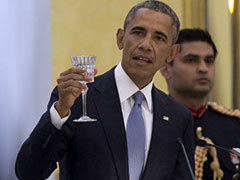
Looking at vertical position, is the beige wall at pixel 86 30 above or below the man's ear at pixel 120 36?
above

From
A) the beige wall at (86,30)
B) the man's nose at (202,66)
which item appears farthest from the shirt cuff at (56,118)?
the man's nose at (202,66)

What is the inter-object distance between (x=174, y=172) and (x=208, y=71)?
105cm

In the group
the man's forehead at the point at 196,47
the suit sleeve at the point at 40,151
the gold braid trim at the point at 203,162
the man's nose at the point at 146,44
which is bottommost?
the gold braid trim at the point at 203,162

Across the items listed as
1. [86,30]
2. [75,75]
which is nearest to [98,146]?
[75,75]

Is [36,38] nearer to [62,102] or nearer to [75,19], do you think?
[75,19]

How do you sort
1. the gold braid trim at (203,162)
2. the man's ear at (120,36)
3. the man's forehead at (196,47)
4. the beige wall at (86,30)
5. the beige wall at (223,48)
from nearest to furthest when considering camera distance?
the man's ear at (120,36), the gold braid trim at (203,162), the beige wall at (86,30), the man's forehead at (196,47), the beige wall at (223,48)

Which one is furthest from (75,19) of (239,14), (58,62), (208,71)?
(239,14)

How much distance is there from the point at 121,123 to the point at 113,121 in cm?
3

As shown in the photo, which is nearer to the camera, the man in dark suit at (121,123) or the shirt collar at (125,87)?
the man in dark suit at (121,123)

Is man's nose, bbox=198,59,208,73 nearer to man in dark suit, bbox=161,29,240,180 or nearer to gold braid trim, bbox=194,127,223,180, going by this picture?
man in dark suit, bbox=161,29,240,180

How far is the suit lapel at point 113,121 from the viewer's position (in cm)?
175

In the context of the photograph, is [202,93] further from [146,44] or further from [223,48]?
[146,44]

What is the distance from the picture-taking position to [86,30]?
9.79 feet

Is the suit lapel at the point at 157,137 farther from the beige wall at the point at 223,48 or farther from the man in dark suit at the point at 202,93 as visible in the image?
the beige wall at the point at 223,48
